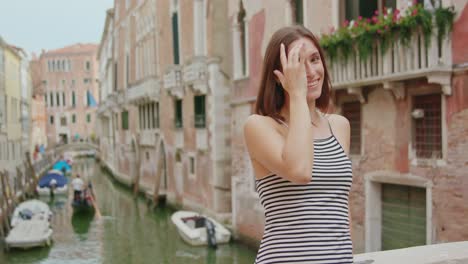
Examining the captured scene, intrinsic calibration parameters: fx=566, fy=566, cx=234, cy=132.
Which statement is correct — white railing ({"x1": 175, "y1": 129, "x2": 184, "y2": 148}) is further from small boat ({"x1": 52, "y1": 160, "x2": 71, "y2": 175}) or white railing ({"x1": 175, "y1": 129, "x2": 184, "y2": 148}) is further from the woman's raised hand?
small boat ({"x1": 52, "y1": 160, "x2": 71, "y2": 175})

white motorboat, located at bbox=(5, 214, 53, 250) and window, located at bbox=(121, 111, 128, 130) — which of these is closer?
white motorboat, located at bbox=(5, 214, 53, 250)

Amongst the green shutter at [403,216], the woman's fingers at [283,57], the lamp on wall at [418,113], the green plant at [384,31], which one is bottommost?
the green shutter at [403,216]

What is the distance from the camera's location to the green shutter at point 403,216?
6.23m

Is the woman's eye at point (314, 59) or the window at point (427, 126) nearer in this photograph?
the woman's eye at point (314, 59)

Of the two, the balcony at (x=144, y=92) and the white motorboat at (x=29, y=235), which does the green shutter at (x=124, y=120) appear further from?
the white motorboat at (x=29, y=235)

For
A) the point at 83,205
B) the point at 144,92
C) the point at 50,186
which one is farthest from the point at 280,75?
the point at 50,186

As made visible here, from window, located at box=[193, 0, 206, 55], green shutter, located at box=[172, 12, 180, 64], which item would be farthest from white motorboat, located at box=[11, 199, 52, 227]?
window, located at box=[193, 0, 206, 55]

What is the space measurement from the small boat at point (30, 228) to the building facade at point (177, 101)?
356 centimetres

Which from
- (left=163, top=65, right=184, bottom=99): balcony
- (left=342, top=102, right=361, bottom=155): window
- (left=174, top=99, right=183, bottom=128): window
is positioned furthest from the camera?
(left=174, top=99, right=183, bottom=128): window

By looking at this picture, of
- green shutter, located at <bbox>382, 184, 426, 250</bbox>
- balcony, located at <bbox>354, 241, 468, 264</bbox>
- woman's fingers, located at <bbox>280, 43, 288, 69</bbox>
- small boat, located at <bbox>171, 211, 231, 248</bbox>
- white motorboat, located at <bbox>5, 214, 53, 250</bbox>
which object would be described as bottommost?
white motorboat, located at <bbox>5, 214, 53, 250</bbox>

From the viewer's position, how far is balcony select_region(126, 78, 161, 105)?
60.5 ft

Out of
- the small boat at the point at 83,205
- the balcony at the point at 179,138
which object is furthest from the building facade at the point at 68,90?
the balcony at the point at 179,138

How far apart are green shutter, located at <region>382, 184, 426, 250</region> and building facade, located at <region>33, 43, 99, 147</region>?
48.0 metres

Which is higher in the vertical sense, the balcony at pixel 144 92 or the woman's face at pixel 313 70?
the balcony at pixel 144 92
